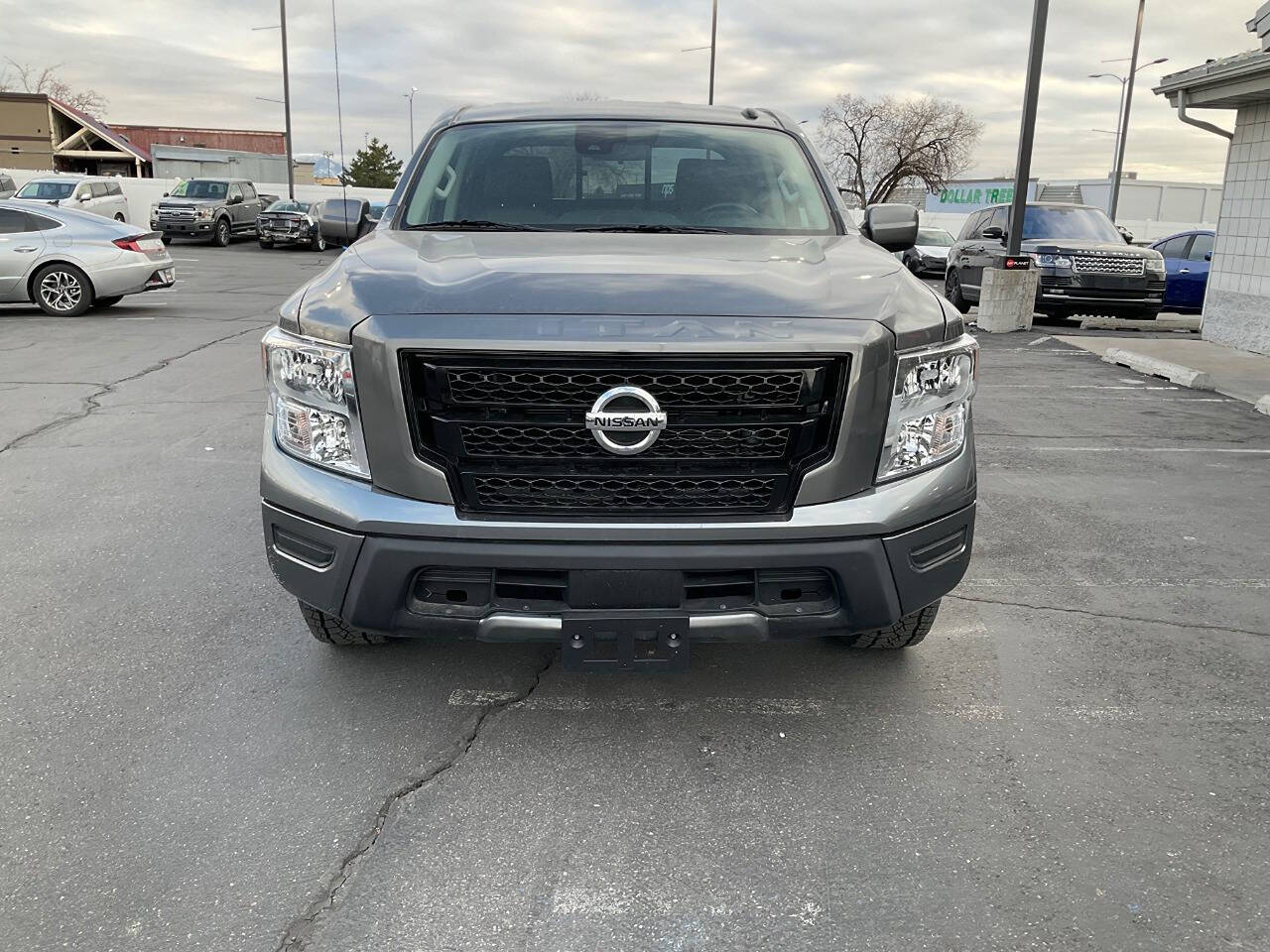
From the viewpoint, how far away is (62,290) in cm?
1348

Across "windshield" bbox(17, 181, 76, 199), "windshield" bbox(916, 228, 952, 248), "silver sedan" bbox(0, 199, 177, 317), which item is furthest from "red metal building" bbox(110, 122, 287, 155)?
"silver sedan" bbox(0, 199, 177, 317)

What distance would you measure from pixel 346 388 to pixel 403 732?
1.08m

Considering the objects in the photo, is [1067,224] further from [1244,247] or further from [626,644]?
[626,644]

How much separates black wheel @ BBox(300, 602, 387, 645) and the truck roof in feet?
7.83

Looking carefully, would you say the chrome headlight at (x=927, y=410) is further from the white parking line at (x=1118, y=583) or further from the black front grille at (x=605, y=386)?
the white parking line at (x=1118, y=583)

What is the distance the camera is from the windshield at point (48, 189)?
25406 millimetres

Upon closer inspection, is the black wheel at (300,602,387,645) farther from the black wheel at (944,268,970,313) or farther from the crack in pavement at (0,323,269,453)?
the black wheel at (944,268,970,313)

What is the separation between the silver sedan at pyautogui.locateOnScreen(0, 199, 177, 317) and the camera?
524 inches

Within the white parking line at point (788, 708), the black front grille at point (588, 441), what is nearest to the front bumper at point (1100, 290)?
the white parking line at point (788, 708)

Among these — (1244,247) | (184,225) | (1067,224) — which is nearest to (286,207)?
(184,225)

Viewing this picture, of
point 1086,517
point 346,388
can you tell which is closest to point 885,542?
point 346,388

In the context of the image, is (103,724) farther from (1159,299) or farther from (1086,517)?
(1159,299)

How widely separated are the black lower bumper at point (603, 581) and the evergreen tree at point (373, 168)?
81.2 metres

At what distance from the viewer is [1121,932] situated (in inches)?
92.4
